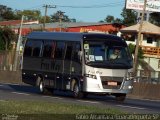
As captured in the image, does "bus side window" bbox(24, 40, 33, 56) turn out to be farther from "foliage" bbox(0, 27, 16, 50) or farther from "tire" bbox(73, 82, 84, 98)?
"foliage" bbox(0, 27, 16, 50)

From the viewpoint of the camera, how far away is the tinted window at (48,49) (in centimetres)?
3150

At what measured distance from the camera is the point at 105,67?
28625mm

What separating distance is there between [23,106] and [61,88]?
11.0m

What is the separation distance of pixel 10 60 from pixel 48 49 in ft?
92.5

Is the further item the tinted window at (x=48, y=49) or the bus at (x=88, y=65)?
the tinted window at (x=48, y=49)

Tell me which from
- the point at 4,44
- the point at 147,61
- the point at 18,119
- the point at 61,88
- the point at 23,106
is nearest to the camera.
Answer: the point at 18,119

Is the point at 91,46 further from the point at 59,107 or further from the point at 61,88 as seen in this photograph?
the point at 59,107

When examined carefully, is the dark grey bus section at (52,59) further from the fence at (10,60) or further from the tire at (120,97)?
the fence at (10,60)

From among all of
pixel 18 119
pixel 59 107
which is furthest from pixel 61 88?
pixel 18 119

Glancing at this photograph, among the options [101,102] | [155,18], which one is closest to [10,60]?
→ [101,102]

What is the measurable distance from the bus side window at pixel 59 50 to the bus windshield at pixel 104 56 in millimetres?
1978

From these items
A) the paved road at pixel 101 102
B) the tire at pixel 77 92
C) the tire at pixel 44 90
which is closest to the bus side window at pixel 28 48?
the tire at pixel 44 90

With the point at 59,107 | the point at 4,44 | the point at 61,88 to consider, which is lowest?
the point at 4,44

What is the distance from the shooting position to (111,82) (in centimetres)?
2875
